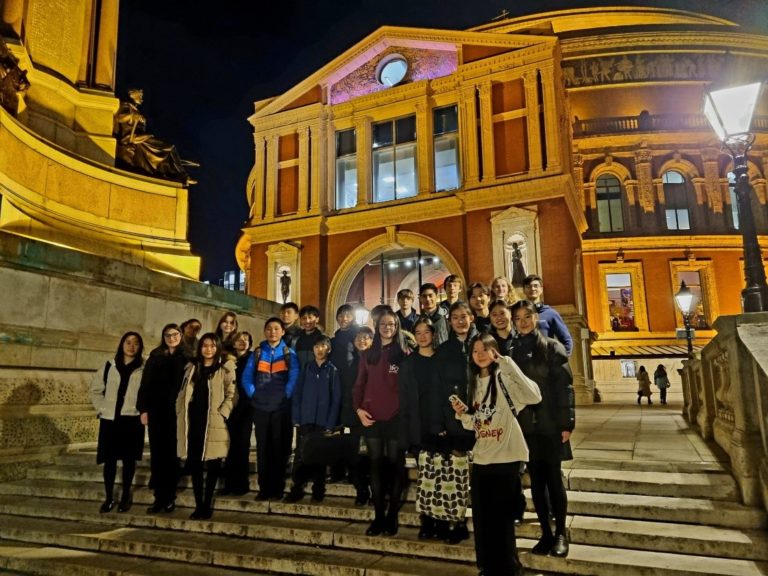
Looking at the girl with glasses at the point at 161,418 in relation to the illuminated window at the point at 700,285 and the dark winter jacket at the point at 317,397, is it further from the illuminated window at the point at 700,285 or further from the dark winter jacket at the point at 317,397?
the illuminated window at the point at 700,285

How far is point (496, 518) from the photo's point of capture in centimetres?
395

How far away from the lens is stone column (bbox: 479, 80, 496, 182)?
19.6 metres

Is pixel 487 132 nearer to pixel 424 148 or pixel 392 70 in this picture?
pixel 424 148

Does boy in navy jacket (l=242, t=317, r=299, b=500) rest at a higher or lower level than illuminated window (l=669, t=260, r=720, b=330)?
lower

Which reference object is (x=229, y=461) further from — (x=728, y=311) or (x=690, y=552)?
(x=728, y=311)

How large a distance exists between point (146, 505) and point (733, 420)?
6370 millimetres

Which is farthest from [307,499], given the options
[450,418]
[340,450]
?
[450,418]

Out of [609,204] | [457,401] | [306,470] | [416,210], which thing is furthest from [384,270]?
[457,401]

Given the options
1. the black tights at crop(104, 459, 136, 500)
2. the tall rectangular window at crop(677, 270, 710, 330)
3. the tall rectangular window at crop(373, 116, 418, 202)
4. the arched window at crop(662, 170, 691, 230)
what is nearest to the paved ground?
the black tights at crop(104, 459, 136, 500)

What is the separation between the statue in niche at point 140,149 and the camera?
11938 mm

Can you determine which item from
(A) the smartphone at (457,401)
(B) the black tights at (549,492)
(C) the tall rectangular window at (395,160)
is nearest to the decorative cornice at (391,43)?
(C) the tall rectangular window at (395,160)

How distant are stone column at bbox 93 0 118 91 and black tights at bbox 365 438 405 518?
10.5 metres

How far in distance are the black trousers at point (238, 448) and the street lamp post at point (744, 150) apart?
525 cm

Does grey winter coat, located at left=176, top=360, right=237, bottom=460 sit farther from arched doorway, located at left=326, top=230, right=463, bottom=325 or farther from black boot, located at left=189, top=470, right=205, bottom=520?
arched doorway, located at left=326, top=230, right=463, bottom=325
